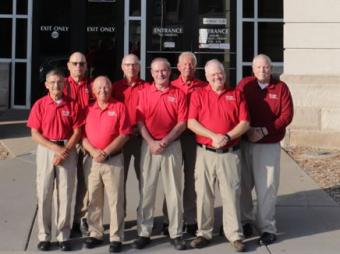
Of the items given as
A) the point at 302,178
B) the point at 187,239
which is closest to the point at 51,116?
the point at 187,239

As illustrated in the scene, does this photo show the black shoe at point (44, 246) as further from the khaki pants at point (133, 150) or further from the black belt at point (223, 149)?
the black belt at point (223, 149)

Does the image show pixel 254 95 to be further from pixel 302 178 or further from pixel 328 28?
pixel 328 28

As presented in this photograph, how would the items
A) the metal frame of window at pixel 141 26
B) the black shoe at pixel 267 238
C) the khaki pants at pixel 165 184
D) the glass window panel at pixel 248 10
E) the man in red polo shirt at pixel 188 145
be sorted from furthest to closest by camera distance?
the glass window panel at pixel 248 10 → the metal frame of window at pixel 141 26 → the man in red polo shirt at pixel 188 145 → the black shoe at pixel 267 238 → the khaki pants at pixel 165 184

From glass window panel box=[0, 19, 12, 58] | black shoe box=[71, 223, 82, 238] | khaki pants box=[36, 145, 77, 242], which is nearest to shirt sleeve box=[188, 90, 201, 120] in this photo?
khaki pants box=[36, 145, 77, 242]

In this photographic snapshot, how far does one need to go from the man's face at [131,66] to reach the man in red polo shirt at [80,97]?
→ 43 cm

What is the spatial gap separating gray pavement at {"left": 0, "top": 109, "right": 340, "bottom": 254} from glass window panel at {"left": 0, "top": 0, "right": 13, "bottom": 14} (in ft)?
22.0

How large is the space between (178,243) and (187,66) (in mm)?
1778

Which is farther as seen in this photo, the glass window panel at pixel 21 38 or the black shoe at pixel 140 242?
the glass window panel at pixel 21 38

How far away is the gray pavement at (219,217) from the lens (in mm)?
6055

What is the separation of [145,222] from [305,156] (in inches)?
196

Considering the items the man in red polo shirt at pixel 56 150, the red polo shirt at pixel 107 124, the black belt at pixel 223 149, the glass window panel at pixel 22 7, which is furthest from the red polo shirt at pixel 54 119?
the glass window panel at pixel 22 7

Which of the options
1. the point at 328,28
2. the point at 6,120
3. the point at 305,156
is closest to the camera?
the point at 305,156

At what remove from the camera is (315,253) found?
5.92 metres

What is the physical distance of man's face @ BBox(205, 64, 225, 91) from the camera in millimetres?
5918
